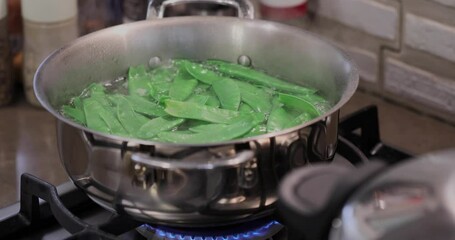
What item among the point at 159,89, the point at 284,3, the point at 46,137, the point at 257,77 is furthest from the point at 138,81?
the point at 284,3

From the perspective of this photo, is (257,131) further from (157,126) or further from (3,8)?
(3,8)

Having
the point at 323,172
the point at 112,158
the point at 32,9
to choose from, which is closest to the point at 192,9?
the point at 32,9

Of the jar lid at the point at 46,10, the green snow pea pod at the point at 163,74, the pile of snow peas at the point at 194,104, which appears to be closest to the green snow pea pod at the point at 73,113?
the pile of snow peas at the point at 194,104

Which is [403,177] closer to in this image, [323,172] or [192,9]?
[323,172]

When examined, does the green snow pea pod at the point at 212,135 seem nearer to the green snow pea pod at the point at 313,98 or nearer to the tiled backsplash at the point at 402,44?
the green snow pea pod at the point at 313,98

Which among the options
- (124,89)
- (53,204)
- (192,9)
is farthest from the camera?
(192,9)

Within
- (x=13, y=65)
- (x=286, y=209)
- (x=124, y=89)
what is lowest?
(x=13, y=65)
